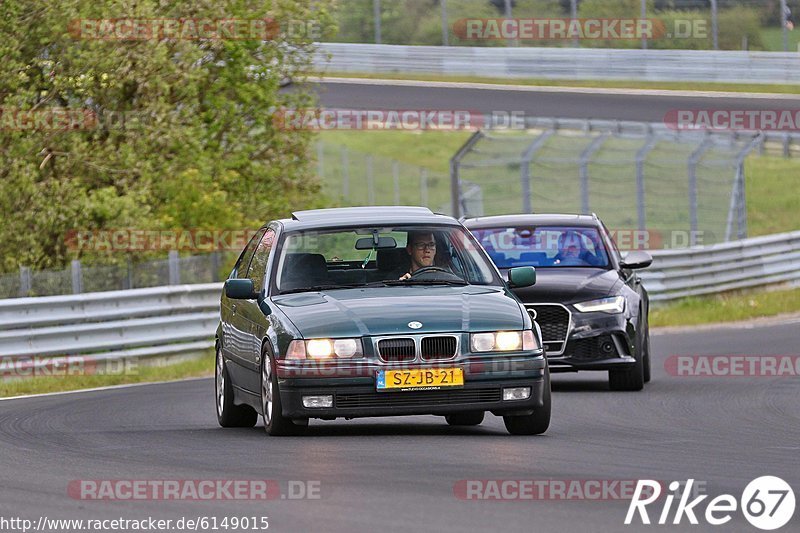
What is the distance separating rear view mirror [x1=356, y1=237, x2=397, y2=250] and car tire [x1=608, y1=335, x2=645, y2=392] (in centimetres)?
414

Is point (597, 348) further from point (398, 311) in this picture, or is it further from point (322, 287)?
point (398, 311)

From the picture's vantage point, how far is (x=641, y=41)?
50.1 m

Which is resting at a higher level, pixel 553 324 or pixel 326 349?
pixel 326 349

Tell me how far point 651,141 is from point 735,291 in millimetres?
2883

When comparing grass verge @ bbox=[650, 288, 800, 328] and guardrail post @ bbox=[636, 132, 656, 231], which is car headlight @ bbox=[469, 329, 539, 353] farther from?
guardrail post @ bbox=[636, 132, 656, 231]

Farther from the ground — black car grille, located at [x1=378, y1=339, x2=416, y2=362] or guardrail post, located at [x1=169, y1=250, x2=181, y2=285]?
black car grille, located at [x1=378, y1=339, x2=416, y2=362]

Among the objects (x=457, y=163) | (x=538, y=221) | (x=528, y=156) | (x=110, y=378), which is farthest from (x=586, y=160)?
(x=538, y=221)

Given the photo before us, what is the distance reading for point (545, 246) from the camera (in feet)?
54.8

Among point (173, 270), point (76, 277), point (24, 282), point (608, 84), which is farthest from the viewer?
point (608, 84)

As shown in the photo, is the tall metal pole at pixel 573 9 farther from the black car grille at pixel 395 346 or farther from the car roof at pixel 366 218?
the black car grille at pixel 395 346

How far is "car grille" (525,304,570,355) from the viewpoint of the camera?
15.4m

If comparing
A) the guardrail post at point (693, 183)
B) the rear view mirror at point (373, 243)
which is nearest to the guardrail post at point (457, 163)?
the guardrail post at point (693, 183)

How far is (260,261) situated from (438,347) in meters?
2.27

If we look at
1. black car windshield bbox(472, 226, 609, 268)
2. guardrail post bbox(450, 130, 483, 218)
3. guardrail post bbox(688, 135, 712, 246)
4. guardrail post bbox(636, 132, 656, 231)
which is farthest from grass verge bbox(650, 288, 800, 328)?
black car windshield bbox(472, 226, 609, 268)
